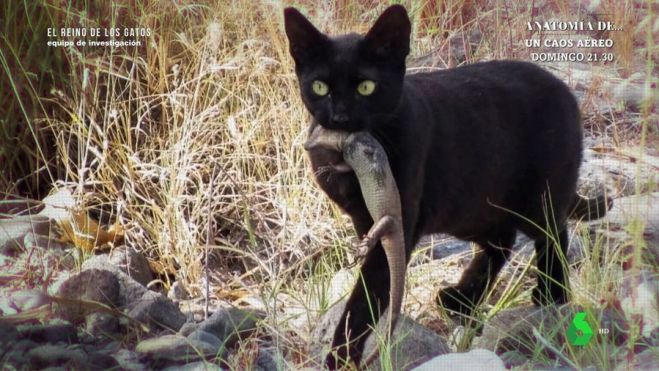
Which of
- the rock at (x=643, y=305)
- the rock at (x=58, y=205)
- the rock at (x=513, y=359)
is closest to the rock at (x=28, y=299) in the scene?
the rock at (x=58, y=205)

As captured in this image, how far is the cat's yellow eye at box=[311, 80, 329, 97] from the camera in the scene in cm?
207

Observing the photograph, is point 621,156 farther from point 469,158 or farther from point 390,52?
point 390,52

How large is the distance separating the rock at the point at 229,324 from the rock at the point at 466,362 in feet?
1.62

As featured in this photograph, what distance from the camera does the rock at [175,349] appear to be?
2148 millimetres

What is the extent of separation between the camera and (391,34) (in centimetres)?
206

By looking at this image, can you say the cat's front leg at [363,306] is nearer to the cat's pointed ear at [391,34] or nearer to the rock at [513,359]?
the rock at [513,359]

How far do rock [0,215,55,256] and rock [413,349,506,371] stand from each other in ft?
4.26

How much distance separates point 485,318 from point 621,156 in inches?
28.3

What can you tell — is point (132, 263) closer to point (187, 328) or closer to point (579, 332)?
point (187, 328)

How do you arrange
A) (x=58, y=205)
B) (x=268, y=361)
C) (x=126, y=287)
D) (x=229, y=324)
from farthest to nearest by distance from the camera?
(x=58, y=205), (x=126, y=287), (x=229, y=324), (x=268, y=361)

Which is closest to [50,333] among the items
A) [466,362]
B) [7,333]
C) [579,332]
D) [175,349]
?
[7,333]

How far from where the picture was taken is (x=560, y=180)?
2490 mm

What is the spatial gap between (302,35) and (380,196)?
387 millimetres

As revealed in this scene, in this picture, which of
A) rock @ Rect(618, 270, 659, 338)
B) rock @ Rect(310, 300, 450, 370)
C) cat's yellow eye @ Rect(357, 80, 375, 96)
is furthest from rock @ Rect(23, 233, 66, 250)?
rock @ Rect(618, 270, 659, 338)
